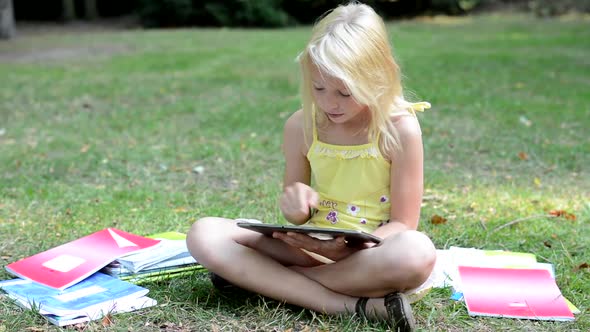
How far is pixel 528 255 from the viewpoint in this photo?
304 cm

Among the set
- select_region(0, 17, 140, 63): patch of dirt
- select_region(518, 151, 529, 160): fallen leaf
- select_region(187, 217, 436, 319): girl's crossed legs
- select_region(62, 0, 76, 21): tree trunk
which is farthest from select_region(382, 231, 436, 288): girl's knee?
select_region(62, 0, 76, 21): tree trunk

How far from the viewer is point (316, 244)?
2.37 metres

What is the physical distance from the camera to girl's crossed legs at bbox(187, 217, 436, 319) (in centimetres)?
233

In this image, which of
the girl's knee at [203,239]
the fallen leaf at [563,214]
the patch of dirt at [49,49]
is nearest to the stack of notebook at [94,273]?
the girl's knee at [203,239]

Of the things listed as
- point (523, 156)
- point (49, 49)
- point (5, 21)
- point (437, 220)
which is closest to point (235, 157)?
point (437, 220)

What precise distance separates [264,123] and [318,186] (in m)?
3.36

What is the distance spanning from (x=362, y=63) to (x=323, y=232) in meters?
0.57

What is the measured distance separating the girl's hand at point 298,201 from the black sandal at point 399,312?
369 millimetres

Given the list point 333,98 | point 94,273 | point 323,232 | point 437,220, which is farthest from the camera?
point 437,220

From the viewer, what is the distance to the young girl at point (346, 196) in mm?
2375

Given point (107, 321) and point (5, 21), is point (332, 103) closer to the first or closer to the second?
point (107, 321)

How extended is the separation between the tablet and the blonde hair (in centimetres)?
38

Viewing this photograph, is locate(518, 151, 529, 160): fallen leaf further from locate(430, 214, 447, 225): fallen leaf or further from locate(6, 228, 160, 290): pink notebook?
locate(6, 228, 160, 290): pink notebook

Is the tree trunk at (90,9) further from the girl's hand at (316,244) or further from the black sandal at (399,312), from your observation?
the black sandal at (399,312)
